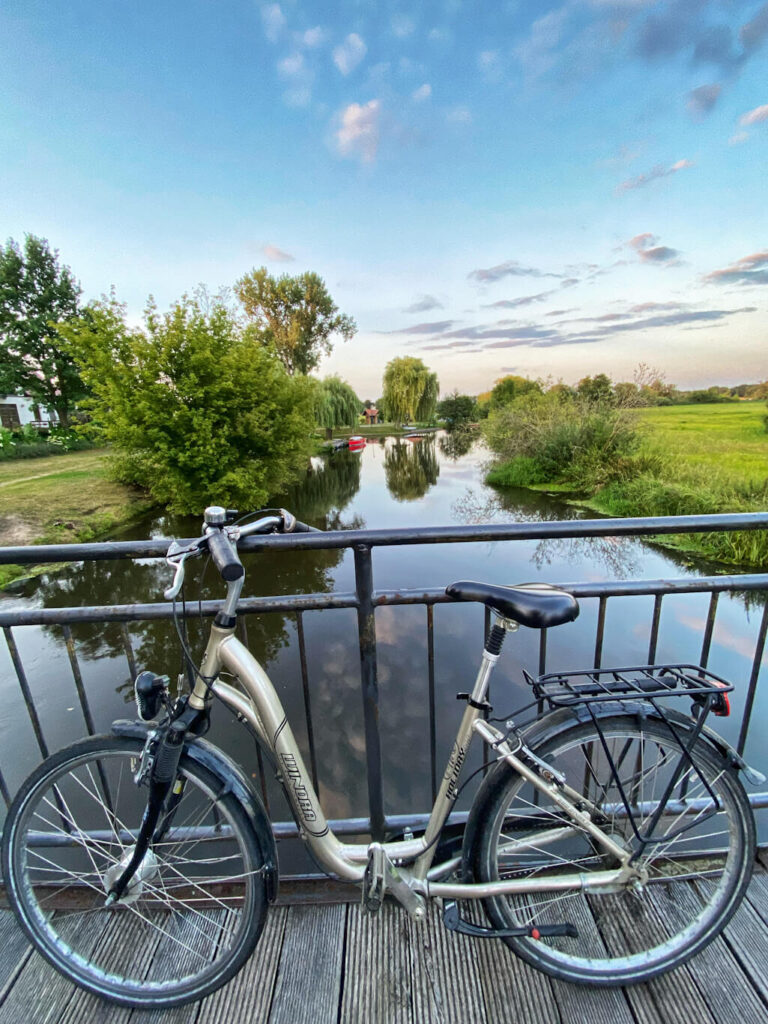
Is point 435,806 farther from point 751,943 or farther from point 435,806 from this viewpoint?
point 751,943

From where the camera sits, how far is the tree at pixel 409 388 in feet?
136

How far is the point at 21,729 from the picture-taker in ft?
23.2

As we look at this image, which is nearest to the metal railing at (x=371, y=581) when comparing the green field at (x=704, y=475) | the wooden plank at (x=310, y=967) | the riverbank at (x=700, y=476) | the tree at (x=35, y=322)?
the wooden plank at (x=310, y=967)

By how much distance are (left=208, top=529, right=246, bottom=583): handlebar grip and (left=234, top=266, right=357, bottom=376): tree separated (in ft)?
121

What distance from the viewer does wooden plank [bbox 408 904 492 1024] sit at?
1165 mm

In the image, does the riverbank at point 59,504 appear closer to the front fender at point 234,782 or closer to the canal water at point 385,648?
the canal water at point 385,648

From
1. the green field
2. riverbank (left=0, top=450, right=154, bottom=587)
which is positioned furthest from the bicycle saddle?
riverbank (left=0, top=450, right=154, bottom=587)

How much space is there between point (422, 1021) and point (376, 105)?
28737 millimetres

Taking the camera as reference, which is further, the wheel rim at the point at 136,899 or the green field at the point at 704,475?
the green field at the point at 704,475

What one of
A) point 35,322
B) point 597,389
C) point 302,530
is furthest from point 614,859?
point 35,322

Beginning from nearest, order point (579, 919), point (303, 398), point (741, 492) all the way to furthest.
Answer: point (579, 919) → point (741, 492) → point (303, 398)

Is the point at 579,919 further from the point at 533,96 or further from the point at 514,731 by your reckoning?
the point at 533,96

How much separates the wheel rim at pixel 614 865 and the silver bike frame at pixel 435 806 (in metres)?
0.05

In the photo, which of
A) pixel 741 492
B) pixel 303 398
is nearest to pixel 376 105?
pixel 303 398
